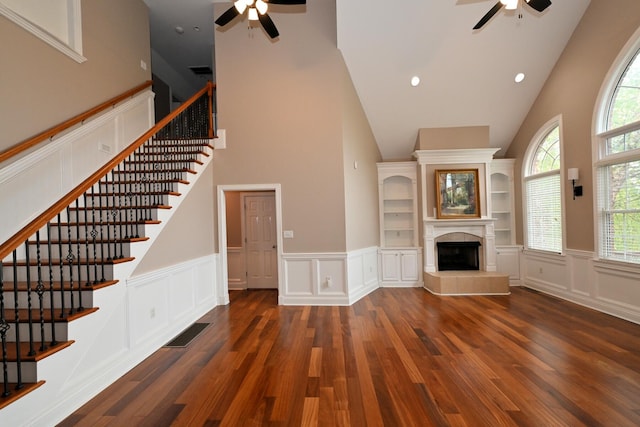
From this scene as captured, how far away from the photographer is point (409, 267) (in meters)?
6.63

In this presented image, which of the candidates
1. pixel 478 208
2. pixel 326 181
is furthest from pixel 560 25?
pixel 326 181

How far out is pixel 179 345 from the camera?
12.2ft

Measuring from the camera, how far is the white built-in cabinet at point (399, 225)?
6625mm

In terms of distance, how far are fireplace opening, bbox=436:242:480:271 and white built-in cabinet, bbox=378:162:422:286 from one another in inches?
19.1

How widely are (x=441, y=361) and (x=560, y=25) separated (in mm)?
5476

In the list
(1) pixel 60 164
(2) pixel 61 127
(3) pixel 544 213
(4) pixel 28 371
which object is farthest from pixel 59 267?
(3) pixel 544 213

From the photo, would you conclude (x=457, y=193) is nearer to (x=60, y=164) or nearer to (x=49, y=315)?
(x=49, y=315)

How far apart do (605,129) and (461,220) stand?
102 inches

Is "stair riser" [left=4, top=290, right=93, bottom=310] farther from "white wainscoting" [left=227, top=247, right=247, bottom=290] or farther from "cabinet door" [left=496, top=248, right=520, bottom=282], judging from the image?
"cabinet door" [left=496, top=248, right=520, bottom=282]

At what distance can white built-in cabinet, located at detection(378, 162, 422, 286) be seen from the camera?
6.62m

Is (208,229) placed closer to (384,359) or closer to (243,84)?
(243,84)

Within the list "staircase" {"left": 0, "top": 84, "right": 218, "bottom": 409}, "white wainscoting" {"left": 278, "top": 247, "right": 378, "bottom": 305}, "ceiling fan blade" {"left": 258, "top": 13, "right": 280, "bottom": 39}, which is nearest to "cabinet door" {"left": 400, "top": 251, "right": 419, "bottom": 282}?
"white wainscoting" {"left": 278, "top": 247, "right": 378, "bottom": 305}

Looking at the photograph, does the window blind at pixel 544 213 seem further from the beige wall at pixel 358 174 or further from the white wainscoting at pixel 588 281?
the beige wall at pixel 358 174

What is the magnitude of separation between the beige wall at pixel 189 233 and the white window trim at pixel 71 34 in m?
2.27
